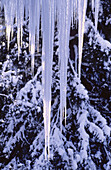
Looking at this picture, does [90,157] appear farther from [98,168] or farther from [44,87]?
[44,87]

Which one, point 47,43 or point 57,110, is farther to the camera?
point 57,110

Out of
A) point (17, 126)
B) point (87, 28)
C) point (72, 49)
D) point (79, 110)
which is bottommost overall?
point (17, 126)

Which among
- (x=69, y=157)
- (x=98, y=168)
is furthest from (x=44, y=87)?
(x=98, y=168)

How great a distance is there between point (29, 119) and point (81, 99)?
0.75 metres

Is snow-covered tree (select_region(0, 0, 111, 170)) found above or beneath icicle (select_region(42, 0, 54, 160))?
beneath

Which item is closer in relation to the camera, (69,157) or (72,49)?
(69,157)

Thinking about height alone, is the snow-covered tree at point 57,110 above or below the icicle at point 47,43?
below

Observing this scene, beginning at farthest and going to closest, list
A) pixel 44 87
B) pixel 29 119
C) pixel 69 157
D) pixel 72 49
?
pixel 72 49
pixel 29 119
pixel 69 157
pixel 44 87

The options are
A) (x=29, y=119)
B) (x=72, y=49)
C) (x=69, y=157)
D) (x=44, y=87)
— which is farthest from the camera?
(x=72, y=49)

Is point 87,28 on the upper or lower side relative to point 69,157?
upper

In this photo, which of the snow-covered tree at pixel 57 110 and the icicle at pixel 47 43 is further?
the snow-covered tree at pixel 57 110

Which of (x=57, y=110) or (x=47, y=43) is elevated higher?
(x=47, y=43)

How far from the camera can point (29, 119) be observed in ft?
12.5

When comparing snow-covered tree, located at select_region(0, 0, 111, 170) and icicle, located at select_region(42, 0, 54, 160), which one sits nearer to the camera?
icicle, located at select_region(42, 0, 54, 160)
